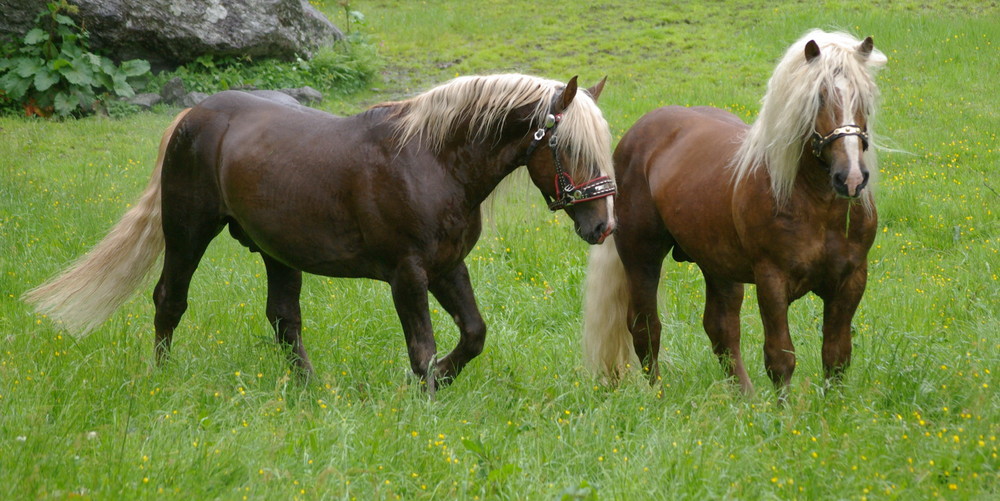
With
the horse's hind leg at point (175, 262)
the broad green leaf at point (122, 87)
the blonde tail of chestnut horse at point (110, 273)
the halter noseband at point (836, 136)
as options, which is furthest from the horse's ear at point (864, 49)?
the broad green leaf at point (122, 87)

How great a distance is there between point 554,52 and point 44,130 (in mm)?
7509

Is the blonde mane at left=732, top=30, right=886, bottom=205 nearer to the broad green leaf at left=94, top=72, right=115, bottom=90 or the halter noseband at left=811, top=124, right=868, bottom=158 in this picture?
the halter noseband at left=811, top=124, right=868, bottom=158

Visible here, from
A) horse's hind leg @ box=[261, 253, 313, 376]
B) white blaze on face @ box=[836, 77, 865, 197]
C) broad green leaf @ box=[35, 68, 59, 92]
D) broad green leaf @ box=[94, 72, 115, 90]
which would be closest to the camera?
white blaze on face @ box=[836, 77, 865, 197]

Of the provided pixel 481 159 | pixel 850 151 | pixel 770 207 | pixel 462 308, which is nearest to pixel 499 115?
pixel 481 159

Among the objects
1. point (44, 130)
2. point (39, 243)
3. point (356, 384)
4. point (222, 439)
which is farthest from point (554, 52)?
point (222, 439)

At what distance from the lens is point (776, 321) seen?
13.9 feet

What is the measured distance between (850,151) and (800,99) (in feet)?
1.17

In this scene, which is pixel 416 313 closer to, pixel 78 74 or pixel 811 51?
pixel 811 51

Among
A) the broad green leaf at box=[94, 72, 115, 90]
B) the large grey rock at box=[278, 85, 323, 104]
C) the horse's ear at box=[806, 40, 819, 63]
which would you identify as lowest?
the broad green leaf at box=[94, 72, 115, 90]

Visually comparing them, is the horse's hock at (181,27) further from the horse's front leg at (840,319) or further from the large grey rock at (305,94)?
the horse's front leg at (840,319)

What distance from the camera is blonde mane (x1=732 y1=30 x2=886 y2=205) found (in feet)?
13.0

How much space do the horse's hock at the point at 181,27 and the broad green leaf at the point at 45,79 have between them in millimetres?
762

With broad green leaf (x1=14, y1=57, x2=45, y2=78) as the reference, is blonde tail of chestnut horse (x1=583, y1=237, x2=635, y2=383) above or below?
above

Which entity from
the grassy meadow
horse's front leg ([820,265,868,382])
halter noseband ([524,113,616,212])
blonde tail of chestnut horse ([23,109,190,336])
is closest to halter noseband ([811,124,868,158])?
horse's front leg ([820,265,868,382])
